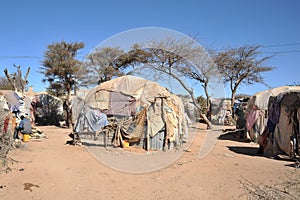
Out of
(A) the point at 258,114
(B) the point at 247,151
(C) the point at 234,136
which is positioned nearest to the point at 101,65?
(C) the point at 234,136

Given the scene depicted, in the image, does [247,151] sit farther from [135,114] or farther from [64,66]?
[64,66]

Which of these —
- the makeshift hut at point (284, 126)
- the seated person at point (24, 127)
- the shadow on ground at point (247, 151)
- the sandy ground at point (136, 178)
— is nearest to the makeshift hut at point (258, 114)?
the shadow on ground at point (247, 151)

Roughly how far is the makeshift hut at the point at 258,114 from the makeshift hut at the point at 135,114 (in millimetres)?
3467

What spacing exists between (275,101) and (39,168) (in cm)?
723

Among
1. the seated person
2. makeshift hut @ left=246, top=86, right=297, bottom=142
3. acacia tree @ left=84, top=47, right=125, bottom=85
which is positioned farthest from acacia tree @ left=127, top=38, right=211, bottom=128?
the seated person

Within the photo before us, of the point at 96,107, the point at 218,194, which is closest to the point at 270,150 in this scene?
the point at 218,194

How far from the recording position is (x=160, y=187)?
5.27 m

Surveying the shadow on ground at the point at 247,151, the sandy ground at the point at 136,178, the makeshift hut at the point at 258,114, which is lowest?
the sandy ground at the point at 136,178

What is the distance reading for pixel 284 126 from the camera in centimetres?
833

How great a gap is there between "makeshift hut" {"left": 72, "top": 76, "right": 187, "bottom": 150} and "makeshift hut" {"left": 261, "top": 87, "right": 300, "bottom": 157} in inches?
128

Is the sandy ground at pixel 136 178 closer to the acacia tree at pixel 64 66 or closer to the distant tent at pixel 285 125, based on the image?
the distant tent at pixel 285 125

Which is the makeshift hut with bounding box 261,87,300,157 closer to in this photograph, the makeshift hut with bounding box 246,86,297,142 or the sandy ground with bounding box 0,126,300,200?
the sandy ground with bounding box 0,126,300,200

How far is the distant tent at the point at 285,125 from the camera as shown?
7871mm

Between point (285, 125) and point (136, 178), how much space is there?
16.9ft
